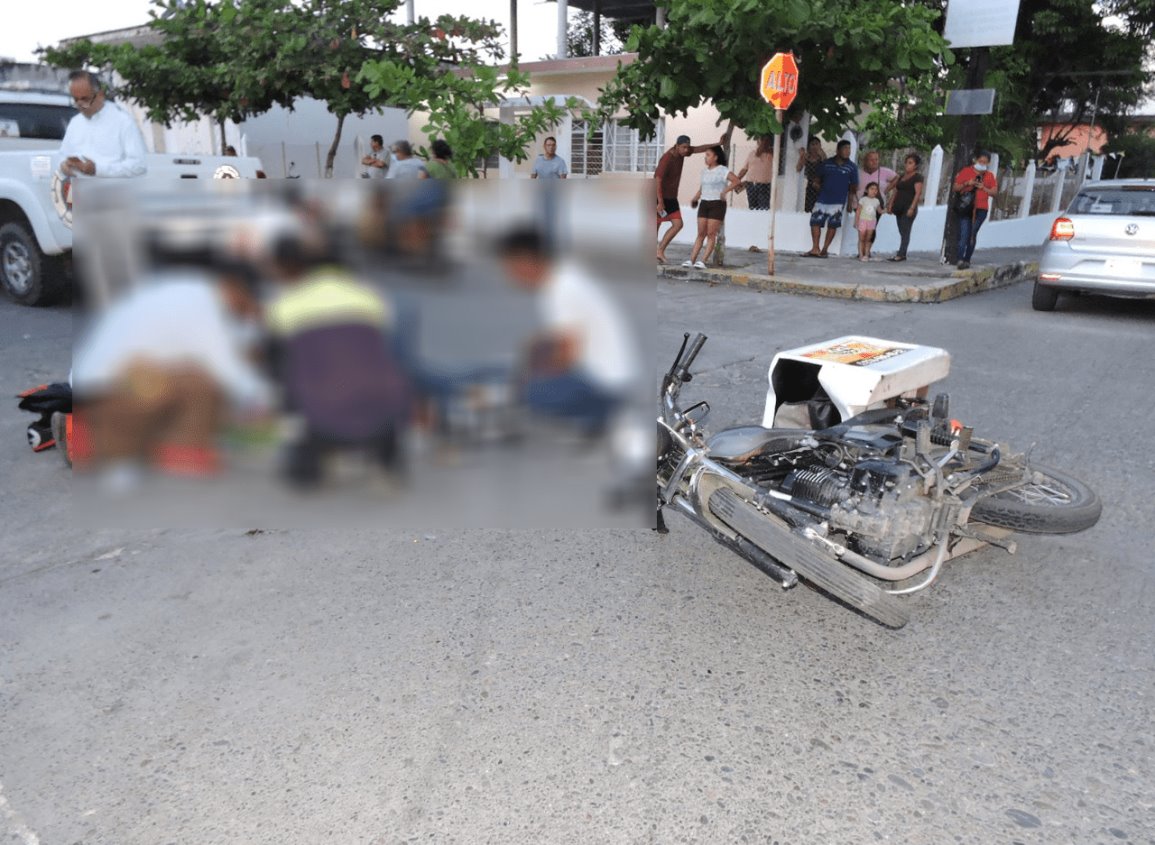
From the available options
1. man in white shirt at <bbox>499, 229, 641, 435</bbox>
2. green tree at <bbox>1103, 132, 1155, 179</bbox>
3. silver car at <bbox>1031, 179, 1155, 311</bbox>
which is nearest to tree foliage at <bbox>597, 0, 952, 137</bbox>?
silver car at <bbox>1031, 179, 1155, 311</bbox>

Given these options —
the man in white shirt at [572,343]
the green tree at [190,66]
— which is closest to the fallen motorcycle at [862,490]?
the man in white shirt at [572,343]

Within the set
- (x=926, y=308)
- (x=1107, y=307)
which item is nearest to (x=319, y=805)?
(x=926, y=308)

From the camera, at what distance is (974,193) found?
468 inches

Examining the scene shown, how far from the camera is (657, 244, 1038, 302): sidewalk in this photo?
34.6ft

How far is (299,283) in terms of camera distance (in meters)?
1.72

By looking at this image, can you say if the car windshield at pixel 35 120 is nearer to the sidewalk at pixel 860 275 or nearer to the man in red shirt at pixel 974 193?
the sidewalk at pixel 860 275

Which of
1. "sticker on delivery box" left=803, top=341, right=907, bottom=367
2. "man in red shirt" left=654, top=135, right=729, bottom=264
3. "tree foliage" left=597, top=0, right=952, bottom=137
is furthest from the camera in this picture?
"man in red shirt" left=654, top=135, right=729, bottom=264

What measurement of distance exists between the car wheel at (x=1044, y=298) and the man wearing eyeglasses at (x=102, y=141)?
8931 millimetres

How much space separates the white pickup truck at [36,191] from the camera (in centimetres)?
779

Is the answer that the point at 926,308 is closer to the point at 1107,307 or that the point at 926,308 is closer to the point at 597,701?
the point at 1107,307

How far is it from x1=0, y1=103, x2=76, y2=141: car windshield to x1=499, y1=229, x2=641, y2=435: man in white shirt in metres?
9.59

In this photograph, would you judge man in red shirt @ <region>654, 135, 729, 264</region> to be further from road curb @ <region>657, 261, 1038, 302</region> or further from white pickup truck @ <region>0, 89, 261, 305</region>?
white pickup truck @ <region>0, 89, 261, 305</region>

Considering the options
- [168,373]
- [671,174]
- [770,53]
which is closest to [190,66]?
[671,174]

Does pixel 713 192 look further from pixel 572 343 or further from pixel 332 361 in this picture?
pixel 332 361
